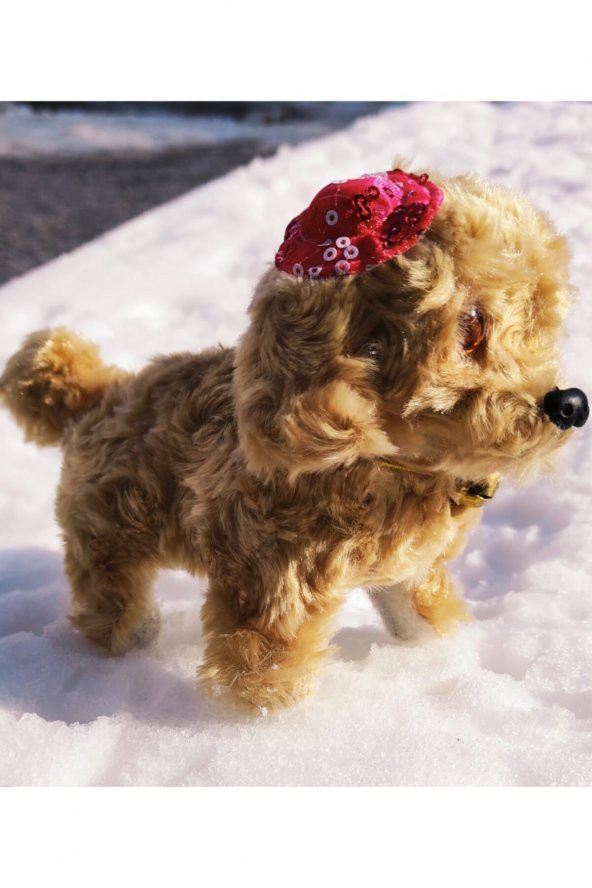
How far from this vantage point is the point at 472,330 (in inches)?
62.4

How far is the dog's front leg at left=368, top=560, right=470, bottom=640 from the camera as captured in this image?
7.36 feet

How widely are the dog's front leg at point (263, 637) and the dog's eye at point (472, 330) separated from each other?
0.58m

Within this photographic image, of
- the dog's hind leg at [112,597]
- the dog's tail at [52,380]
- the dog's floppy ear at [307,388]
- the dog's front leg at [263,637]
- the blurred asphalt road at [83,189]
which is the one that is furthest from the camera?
the blurred asphalt road at [83,189]

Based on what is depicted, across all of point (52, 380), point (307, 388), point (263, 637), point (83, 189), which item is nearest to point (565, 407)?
point (307, 388)

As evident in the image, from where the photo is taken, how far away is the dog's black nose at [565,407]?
1590 mm

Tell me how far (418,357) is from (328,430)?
8.2 inches

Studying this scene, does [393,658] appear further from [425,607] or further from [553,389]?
[553,389]

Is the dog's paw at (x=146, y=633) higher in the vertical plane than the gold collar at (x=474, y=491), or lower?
lower

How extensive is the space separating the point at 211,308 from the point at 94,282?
0.66 metres

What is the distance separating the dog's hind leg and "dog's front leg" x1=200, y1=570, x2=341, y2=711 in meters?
0.34

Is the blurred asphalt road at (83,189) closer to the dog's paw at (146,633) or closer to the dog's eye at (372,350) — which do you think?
the dog's paw at (146,633)

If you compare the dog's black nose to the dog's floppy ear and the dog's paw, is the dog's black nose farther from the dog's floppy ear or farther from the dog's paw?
the dog's paw

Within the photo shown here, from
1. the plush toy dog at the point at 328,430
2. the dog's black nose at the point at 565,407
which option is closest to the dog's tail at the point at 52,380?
the plush toy dog at the point at 328,430

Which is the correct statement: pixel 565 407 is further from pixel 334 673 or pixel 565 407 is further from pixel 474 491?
pixel 334 673
